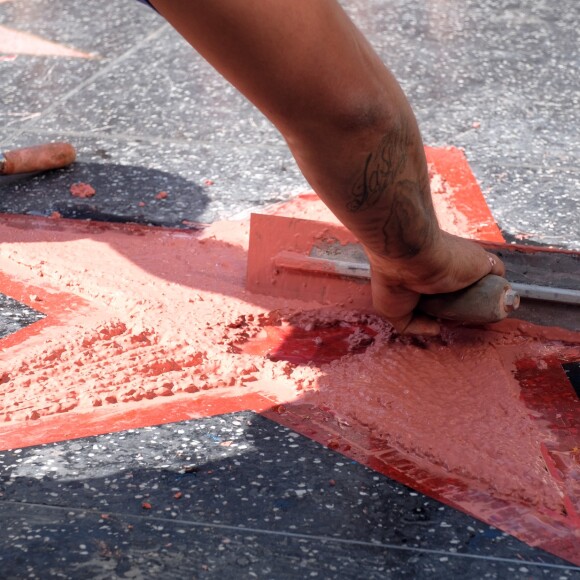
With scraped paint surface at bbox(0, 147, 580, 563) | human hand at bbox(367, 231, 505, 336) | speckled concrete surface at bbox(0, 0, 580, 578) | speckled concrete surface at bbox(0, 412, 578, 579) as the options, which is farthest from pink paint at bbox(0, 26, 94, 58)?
speckled concrete surface at bbox(0, 412, 578, 579)

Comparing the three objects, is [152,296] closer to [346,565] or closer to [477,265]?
[477,265]

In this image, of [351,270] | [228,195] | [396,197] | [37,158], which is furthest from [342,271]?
[37,158]

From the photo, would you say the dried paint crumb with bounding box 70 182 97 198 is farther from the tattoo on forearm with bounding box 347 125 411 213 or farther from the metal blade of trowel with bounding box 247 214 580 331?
the tattoo on forearm with bounding box 347 125 411 213

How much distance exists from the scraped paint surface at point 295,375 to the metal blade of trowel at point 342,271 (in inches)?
1.4

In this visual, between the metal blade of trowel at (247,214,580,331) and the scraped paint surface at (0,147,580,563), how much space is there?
0.12ft

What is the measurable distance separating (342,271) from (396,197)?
0.56m

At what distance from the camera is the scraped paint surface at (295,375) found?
1.50 m

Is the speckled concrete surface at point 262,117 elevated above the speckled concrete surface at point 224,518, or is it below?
above

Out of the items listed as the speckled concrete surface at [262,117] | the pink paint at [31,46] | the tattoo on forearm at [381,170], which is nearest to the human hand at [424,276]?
the tattoo on forearm at [381,170]

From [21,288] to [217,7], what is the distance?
118 centimetres

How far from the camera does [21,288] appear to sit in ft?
6.81

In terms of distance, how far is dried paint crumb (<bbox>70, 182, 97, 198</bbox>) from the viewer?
2.52 metres

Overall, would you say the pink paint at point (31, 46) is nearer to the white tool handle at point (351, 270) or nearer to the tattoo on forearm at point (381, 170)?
the white tool handle at point (351, 270)

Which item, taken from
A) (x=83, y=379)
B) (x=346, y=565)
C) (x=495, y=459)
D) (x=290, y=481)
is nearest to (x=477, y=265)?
(x=495, y=459)
